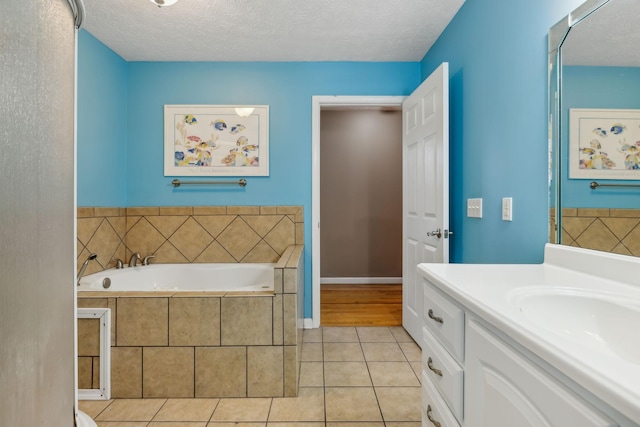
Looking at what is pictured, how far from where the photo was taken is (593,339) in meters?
0.90

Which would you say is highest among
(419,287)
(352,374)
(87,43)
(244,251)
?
(87,43)

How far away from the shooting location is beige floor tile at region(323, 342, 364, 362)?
2.37 meters

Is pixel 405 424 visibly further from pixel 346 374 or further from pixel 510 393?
pixel 510 393

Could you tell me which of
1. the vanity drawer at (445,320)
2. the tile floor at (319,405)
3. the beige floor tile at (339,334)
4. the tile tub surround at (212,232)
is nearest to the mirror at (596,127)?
the vanity drawer at (445,320)

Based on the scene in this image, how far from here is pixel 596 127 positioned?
45.6 inches

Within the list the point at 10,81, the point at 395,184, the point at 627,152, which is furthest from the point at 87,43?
the point at 395,184

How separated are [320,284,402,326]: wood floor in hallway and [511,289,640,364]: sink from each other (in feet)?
7.27

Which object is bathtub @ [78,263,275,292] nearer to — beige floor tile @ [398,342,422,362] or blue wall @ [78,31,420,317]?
blue wall @ [78,31,420,317]

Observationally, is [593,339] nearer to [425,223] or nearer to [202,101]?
[425,223]

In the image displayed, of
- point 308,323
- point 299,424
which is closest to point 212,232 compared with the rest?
point 308,323

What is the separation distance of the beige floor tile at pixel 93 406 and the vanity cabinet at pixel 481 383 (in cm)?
170

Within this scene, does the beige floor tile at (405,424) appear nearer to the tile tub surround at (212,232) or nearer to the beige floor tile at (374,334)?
the beige floor tile at (374,334)

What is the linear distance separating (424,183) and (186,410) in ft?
6.83

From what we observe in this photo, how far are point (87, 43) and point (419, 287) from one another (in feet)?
9.87
